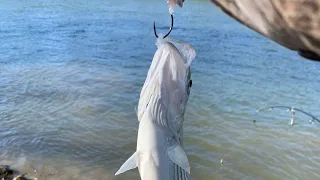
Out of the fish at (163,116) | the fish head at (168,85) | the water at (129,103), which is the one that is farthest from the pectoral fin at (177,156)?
the water at (129,103)

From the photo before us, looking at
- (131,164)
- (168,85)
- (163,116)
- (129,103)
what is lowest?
(129,103)

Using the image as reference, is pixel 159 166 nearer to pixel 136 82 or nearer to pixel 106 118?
pixel 106 118

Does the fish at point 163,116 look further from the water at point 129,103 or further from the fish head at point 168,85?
the water at point 129,103

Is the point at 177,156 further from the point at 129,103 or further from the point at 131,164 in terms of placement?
the point at 129,103

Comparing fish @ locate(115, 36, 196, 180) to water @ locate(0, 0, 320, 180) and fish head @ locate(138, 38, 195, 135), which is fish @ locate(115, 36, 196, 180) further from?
water @ locate(0, 0, 320, 180)

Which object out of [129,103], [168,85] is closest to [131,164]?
[168,85]

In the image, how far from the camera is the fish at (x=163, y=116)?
2.10m

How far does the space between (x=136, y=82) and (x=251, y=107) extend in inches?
141

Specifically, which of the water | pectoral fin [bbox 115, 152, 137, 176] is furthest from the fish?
the water

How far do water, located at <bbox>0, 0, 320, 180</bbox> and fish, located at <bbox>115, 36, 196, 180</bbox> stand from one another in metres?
4.58

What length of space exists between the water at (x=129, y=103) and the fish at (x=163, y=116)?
458cm

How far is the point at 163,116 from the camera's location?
7.12 ft

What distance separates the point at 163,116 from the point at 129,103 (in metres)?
7.79

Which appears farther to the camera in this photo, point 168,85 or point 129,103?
point 129,103
